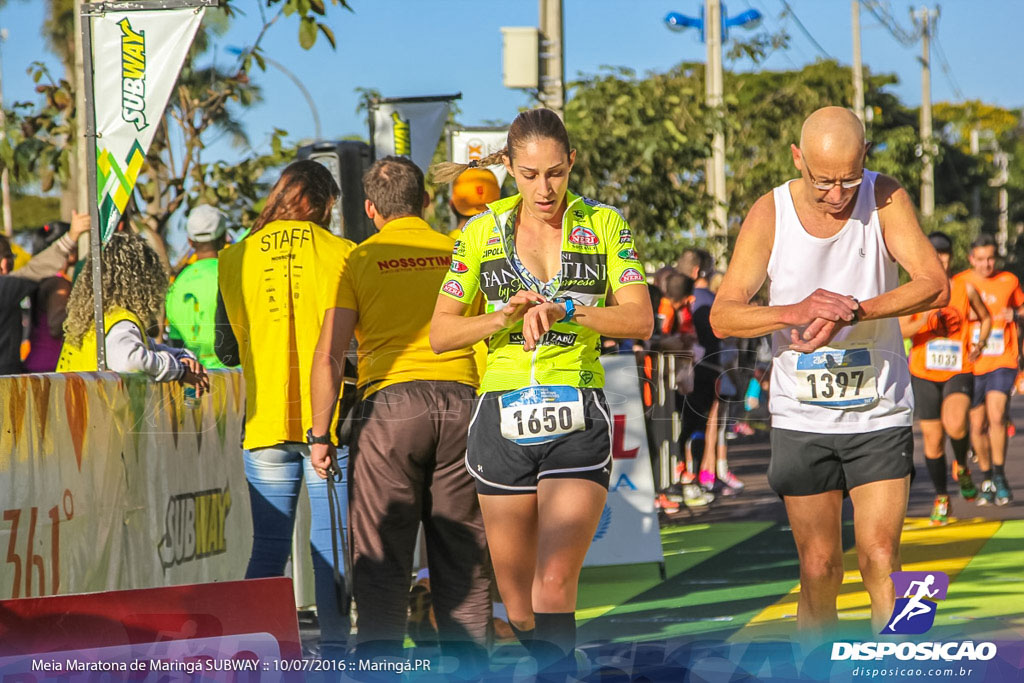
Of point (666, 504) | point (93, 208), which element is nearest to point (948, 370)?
point (666, 504)

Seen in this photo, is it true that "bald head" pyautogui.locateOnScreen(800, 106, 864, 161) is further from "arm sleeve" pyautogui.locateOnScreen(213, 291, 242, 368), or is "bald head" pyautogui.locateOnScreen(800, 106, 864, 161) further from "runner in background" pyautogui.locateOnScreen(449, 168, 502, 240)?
"arm sleeve" pyautogui.locateOnScreen(213, 291, 242, 368)

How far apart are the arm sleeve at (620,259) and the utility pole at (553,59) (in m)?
7.02

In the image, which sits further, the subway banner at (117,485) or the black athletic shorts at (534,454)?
the subway banner at (117,485)

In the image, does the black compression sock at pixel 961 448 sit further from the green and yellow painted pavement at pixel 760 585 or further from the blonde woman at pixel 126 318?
the blonde woman at pixel 126 318

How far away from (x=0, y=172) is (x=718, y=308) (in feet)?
25.1

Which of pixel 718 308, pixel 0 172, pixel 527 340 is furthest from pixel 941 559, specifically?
pixel 0 172

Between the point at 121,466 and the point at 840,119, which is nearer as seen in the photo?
the point at 840,119

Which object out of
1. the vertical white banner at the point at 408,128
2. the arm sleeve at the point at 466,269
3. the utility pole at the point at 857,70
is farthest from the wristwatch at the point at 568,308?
the utility pole at the point at 857,70

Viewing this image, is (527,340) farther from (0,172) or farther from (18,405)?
(0,172)

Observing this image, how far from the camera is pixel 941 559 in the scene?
29.7ft

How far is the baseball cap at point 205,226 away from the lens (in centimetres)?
755

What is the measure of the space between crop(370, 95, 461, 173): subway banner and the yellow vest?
13.4 ft

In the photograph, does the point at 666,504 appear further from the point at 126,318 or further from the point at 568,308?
the point at 568,308

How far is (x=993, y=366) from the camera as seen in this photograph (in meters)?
11.8
